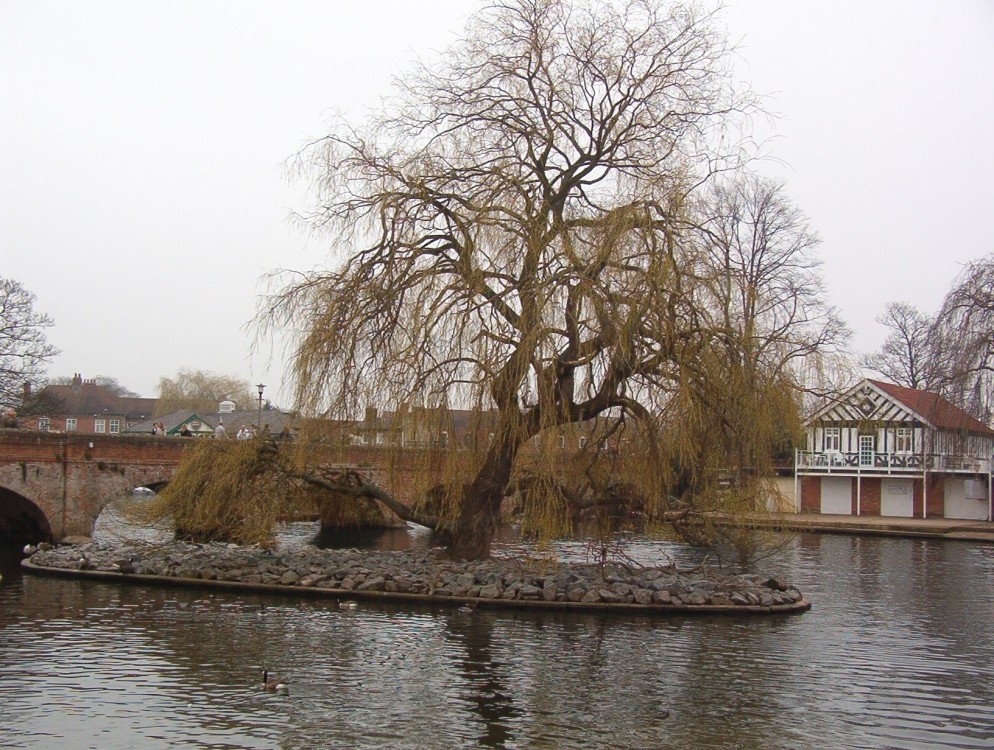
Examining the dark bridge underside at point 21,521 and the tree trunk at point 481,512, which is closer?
the tree trunk at point 481,512

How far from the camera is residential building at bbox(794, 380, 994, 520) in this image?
1695 inches

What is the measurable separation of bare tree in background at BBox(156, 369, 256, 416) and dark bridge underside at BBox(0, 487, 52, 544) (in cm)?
5287

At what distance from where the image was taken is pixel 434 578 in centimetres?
1797

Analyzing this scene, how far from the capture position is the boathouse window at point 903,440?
1778 inches

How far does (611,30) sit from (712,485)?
8511 millimetres

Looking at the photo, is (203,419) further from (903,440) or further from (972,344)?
(972,344)

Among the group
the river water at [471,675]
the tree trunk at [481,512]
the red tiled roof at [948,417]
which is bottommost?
the river water at [471,675]

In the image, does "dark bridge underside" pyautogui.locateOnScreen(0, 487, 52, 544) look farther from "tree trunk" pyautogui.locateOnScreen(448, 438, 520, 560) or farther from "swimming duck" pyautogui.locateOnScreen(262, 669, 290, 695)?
"swimming duck" pyautogui.locateOnScreen(262, 669, 290, 695)

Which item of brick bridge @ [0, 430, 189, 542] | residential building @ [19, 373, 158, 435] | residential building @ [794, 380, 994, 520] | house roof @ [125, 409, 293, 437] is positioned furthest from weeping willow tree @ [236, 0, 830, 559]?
residential building @ [19, 373, 158, 435]

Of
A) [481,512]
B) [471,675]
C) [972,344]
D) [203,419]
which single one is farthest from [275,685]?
[203,419]

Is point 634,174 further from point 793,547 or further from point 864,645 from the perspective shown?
point 793,547

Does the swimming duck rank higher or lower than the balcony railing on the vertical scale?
lower

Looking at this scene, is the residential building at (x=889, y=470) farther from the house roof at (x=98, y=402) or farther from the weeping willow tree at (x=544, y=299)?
the house roof at (x=98, y=402)

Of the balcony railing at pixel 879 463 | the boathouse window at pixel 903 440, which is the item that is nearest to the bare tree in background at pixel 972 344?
the balcony railing at pixel 879 463
